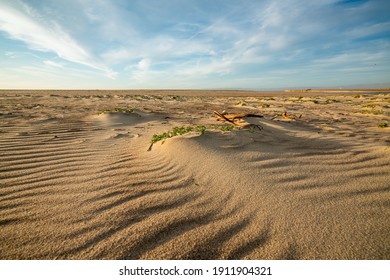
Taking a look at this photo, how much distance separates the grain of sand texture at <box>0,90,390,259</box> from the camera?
1432 millimetres

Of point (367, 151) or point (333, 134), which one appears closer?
point (367, 151)

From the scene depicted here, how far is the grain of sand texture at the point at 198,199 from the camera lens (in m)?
1.43

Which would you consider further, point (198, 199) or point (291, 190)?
point (291, 190)

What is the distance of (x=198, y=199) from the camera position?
77.4 inches

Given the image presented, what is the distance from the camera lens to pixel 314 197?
1.97 meters
